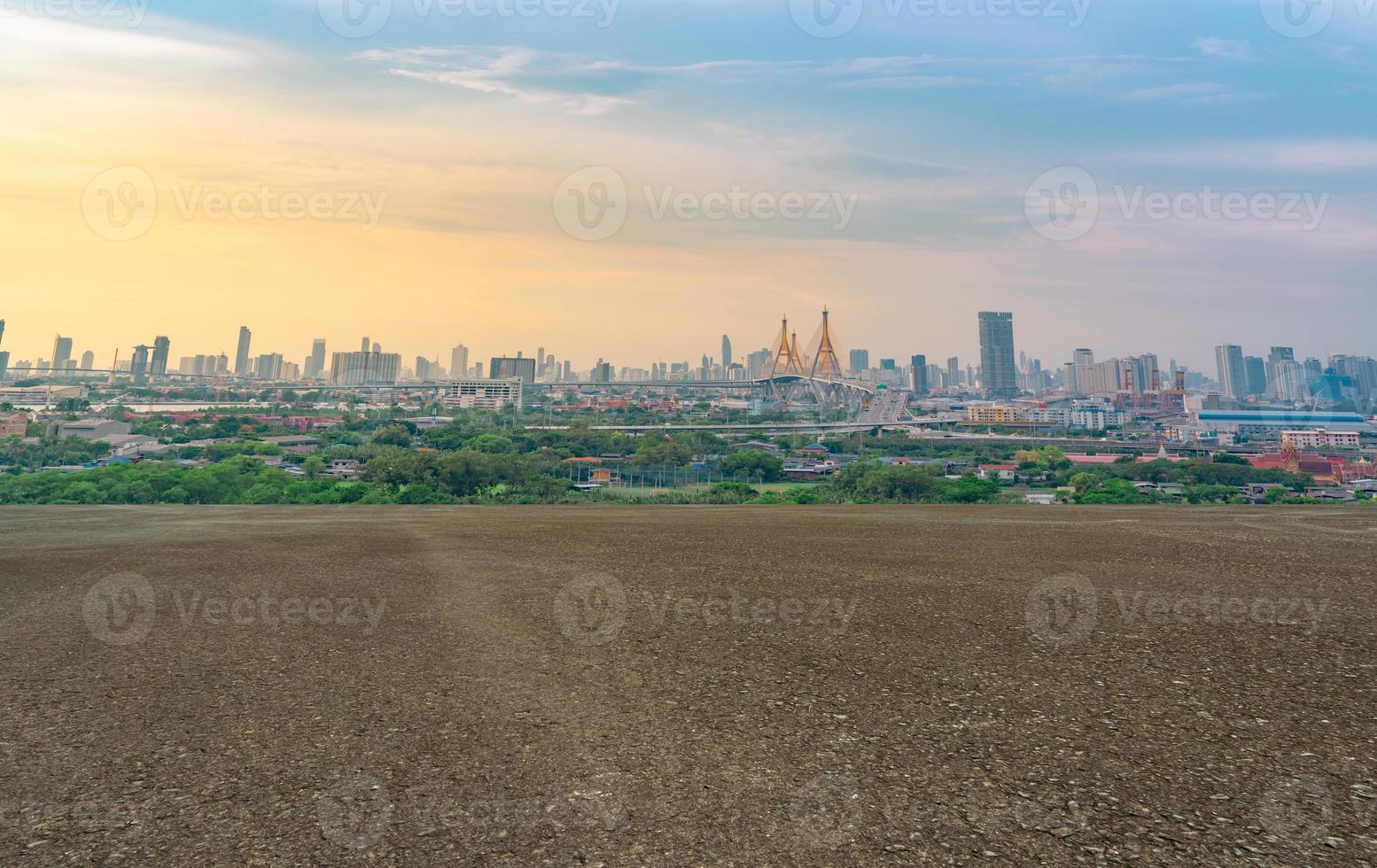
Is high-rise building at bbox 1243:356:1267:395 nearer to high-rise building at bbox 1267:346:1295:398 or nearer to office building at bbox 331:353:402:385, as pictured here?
high-rise building at bbox 1267:346:1295:398

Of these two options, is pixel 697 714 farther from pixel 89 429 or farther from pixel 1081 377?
pixel 1081 377

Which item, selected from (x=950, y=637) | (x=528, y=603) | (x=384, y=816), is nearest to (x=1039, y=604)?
(x=950, y=637)

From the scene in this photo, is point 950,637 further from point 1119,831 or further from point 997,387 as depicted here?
point 997,387

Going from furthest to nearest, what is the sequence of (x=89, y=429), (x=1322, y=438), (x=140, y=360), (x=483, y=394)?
1. (x=140, y=360)
2. (x=483, y=394)
3. (x=1322, y=438)
4. (x=89, y=429)

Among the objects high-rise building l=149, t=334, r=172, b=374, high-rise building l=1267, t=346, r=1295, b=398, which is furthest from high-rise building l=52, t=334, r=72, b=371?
high-rise building l=1267, t=346, r=1295, b=398

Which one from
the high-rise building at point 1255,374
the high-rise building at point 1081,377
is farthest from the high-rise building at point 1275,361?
the high-rise building at point 1081,377

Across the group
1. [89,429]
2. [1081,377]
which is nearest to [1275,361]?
[1081,377]

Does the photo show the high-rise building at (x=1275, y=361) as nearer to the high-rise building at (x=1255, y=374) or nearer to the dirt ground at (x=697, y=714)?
the high-rise building at (x=1255, y=374)
